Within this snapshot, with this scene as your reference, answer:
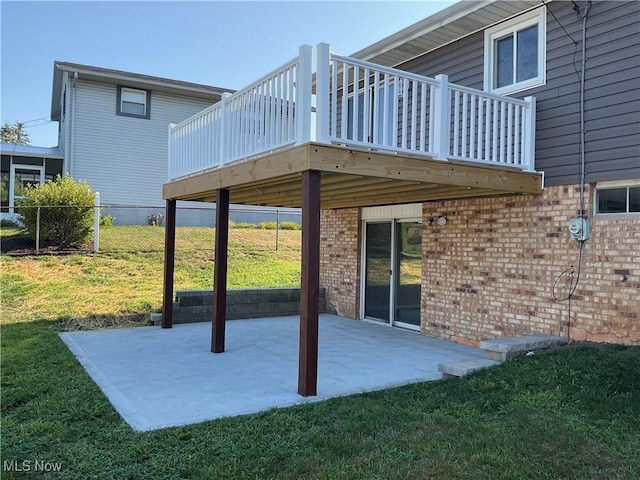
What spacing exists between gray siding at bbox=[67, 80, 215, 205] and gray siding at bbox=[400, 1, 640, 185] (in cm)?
1346

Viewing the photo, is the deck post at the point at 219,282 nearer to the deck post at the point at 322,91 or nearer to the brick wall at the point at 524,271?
the deck post at the point at 322,91

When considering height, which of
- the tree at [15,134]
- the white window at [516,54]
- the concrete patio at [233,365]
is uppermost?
the tree at [15,134]

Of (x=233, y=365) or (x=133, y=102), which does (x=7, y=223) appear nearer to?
(x=133, y=102)

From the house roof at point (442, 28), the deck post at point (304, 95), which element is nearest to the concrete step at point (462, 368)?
the deck post at point (304, 95)

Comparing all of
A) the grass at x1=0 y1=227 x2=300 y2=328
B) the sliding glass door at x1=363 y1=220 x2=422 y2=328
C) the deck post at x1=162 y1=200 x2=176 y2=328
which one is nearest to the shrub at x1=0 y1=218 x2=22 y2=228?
the grass at x1=0 y1=227 x2=300 y2=328

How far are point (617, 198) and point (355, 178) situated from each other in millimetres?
3226

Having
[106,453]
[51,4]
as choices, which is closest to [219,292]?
[106,453]

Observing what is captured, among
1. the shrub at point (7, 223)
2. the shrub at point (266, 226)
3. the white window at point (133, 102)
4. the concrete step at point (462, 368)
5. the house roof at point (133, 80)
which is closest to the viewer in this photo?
the concrete step at point (462, 368)

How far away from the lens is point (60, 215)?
1207 centimetres

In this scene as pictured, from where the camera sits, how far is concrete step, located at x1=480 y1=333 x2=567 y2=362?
5703 millimetres

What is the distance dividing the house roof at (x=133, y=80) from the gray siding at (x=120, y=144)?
30cm

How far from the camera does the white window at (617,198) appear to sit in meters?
5.88

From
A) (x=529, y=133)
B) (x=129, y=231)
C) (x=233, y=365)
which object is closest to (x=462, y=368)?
(x=233, y=365)

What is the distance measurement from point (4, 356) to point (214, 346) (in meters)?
2.51
